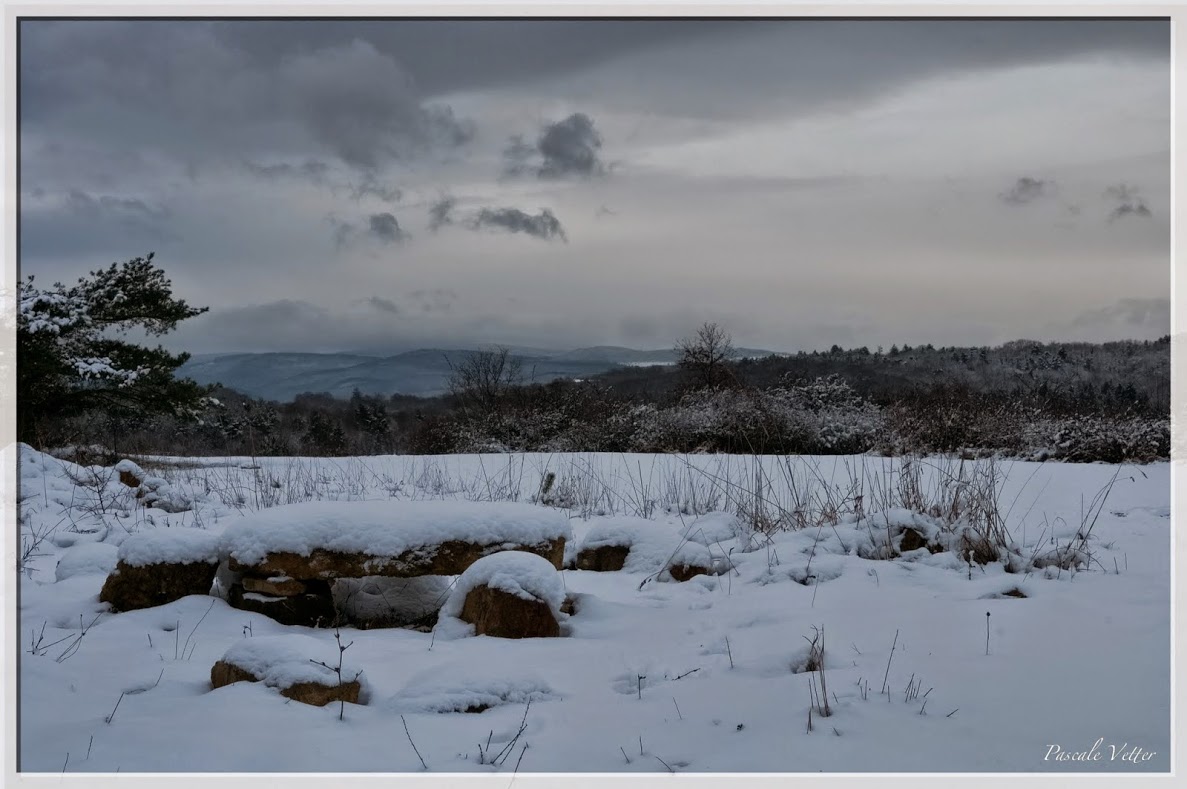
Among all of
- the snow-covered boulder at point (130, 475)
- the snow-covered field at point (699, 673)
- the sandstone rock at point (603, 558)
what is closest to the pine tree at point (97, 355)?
the snow-covered boulder at point (130, 475)

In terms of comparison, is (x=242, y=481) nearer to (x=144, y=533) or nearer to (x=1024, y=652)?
(x=144, y=533)

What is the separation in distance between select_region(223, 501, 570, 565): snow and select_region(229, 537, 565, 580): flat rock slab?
2cm

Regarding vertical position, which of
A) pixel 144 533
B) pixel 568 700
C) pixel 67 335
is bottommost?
pixel 568 700

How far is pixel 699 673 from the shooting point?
273 cm

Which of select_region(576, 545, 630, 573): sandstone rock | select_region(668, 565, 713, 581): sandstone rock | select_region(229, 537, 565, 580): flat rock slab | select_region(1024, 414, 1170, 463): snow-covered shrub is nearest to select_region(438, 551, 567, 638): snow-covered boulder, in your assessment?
select_region(229, 537, 565, 580): flat rock slab

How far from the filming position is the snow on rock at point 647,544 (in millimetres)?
4270

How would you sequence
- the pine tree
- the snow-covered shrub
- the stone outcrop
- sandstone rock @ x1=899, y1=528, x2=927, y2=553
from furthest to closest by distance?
the pine tree < the snow-covered shrub < sandstone rock @ x1=899, y1=528, x2=927, y2=553 < the stone outcrop

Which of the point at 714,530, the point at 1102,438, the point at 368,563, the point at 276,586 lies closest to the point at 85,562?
the point at 276,586

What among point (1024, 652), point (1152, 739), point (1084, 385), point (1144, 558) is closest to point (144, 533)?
point (1024, 652)

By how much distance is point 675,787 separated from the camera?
1.95 meters

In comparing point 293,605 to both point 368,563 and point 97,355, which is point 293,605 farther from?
point 97,355

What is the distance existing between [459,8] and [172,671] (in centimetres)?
268

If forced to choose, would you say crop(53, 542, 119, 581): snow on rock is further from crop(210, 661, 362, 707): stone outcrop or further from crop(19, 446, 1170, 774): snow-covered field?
crop(210, 661, 362, 707): stone outcrop

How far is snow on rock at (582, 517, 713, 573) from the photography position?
168 inches
